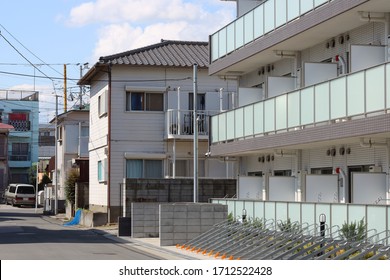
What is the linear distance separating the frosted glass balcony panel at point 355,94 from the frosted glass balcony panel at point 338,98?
214 mm

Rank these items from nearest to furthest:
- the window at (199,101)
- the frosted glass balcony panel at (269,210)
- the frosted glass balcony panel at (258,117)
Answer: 1. the frosted glass balcony panel at (269,210)
2. the frosted glass balcony panel at (258,117)
3. the window at (199,101)

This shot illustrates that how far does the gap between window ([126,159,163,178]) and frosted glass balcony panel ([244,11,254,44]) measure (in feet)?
40.7

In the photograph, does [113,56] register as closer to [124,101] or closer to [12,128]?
[124,101]

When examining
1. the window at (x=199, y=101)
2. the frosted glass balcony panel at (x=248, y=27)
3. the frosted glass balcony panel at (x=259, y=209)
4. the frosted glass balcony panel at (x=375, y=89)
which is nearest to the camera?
the frosted glass balcony panel at (x=375, y=89)

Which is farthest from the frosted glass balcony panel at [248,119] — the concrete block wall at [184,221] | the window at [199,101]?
the window at [199,101]

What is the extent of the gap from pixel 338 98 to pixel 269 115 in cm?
505

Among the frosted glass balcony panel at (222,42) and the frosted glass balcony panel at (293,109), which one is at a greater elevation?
the frosted glass balcony panel at (222,42)

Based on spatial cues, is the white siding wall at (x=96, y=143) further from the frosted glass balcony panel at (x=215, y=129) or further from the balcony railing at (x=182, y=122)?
the frosted glass balcony panel at (x=215, y=129)

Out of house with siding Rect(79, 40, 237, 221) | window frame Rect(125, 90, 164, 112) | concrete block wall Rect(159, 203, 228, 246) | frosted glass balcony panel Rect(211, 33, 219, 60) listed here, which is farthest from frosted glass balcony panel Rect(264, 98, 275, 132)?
window frame Rect(125, 90, 164, 112)

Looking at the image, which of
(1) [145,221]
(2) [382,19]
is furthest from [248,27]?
(1) [145,221]

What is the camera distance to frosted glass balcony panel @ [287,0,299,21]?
23.7m

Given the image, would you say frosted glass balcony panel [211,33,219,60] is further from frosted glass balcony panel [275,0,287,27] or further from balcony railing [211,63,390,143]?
frosted glass balcony panel [275,0,287,27]

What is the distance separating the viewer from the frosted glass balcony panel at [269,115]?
2517cm

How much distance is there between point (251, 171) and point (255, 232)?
8.66m
